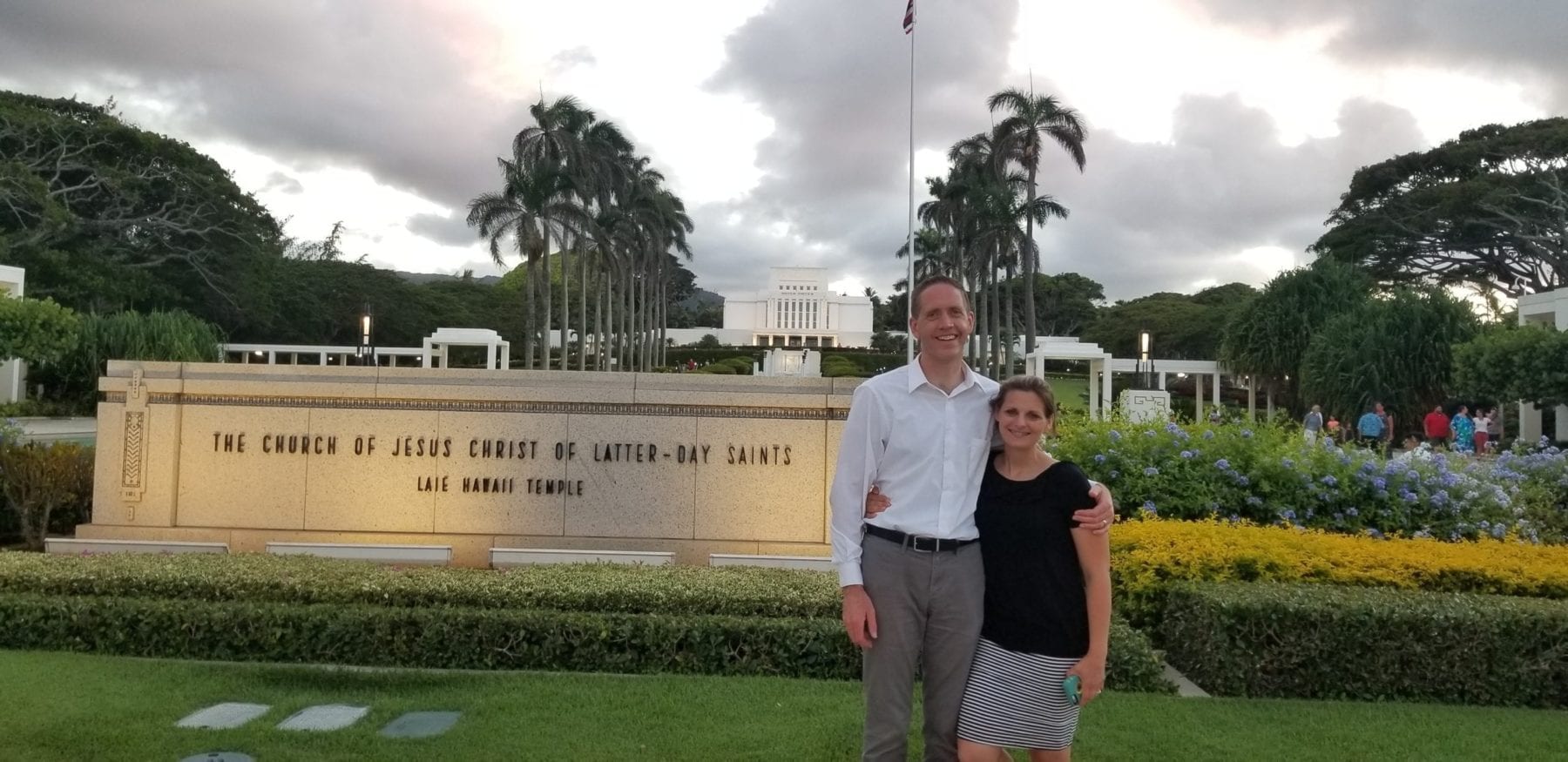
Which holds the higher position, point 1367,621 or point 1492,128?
point 1492,128

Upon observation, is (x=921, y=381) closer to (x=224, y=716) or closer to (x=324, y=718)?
(x=324, y=718)

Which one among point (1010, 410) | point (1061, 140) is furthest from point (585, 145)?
point (1010, 410)

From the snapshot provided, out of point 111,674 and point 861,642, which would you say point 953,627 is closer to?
point 861,642

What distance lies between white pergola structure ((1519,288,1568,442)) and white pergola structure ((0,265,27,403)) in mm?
43104

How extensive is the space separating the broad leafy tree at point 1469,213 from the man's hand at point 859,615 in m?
42.2

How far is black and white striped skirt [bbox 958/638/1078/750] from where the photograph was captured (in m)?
2.79

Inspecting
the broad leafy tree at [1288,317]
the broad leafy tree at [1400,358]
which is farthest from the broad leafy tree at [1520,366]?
the broad leafy tree at [1288,317]

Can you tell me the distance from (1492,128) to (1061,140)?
1569 cm

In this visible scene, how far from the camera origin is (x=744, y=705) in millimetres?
4676

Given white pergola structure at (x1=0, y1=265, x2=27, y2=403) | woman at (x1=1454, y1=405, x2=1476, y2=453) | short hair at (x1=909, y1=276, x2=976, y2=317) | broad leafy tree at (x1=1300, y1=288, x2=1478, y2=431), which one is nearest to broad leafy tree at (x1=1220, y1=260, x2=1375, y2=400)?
broad leafy tree at (x1=1300, y1=288, x2=1478, y2=431)

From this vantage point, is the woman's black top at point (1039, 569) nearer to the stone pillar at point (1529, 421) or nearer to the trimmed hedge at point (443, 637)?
the trimmed hedge at point (443, 637)

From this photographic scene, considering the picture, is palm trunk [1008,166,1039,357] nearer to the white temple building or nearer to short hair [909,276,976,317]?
short hair [909,276,976,317]

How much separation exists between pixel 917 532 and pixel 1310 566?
4.25 metres

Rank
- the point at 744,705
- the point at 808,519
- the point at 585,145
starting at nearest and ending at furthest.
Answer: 1. the point at 744,705
2. the point at 808,519
3. the point at 585,145
